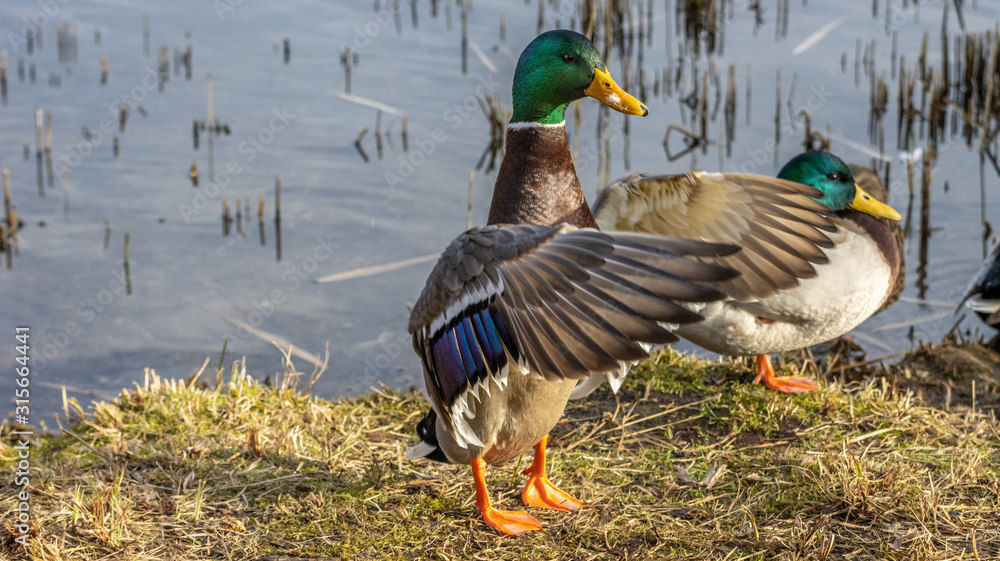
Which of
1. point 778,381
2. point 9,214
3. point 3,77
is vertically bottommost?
point 778,381

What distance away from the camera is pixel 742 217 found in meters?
3.51

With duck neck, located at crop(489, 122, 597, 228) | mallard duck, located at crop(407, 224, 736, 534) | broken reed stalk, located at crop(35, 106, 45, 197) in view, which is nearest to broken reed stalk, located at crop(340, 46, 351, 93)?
broken reed stalk, located at crop(35, 106, 45, 197)

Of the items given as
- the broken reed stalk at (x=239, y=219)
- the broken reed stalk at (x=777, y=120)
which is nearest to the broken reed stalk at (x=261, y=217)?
the broken reed stalk at (x=239, y=219)

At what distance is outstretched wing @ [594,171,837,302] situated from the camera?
3215mm

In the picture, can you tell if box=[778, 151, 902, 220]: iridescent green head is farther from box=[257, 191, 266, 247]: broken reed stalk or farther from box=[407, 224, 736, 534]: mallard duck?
box=[257, 191, 266, 247]: broken reed stalk

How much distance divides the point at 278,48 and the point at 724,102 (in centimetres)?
466

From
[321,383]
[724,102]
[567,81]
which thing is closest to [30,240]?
[321,383]

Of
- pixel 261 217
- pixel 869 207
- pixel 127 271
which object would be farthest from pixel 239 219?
pixel 869 207

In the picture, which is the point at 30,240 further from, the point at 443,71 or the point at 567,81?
the point at 567,81

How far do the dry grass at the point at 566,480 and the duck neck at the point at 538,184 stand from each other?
1.03 meters

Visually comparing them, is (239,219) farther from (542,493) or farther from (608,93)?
(542,493)

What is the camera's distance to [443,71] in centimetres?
967

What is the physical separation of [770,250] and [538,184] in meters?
0.84

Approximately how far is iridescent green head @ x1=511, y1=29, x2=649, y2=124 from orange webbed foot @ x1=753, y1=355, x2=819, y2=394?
64.6 inches
